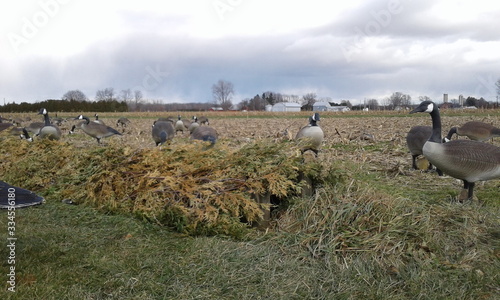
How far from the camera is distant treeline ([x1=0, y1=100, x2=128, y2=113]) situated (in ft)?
242

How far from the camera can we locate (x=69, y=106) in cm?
7506

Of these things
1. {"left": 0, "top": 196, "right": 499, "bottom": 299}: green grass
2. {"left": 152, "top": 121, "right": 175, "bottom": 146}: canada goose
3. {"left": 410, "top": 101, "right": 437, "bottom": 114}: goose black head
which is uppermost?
{"left": 410, "top": 101, "right": 437, "bottom": 114}: goose black head

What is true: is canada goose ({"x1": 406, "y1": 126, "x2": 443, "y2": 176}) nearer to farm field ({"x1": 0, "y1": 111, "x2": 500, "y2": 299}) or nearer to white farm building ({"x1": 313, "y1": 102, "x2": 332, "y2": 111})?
farm field ({"x1": 0, "y1": 111, "x2": 500, "y2": 299})

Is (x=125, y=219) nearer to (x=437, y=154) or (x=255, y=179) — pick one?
(x=255, y=179)

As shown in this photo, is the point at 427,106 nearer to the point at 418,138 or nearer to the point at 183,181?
the point at 418,138

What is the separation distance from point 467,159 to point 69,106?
3174 inches

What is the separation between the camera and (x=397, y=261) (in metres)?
3.96

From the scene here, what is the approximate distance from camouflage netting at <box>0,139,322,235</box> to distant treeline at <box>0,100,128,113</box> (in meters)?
70.8

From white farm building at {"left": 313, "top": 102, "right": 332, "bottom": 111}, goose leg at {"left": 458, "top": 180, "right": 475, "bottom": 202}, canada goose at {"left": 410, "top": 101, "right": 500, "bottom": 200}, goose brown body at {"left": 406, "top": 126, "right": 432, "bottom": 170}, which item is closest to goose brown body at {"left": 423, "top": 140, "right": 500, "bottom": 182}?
canada goose at {"left": 410, "top": 101, "right": 500, "bottom": 200}

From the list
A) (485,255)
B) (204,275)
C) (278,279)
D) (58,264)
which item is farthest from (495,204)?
(58,264)

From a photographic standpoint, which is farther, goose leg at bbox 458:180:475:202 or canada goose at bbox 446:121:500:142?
canada goose at bbox 446:121:500:142

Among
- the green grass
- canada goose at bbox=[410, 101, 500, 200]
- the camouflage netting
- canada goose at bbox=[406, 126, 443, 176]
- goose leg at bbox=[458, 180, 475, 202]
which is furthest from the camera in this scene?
canada goose at bbox=[406, 126, 443, 176]

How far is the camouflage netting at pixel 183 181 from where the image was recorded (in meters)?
5.08

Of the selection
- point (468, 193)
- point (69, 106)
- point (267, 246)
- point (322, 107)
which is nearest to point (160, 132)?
point (267, 246)
